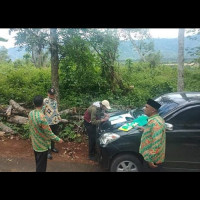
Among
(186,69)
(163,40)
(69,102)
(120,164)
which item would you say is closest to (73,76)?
(69,102)

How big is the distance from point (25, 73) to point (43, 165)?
9.35 meters

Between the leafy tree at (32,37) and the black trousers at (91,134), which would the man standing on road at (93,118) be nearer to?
the black trousers at (91,134)

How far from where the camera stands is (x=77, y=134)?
23.6ft

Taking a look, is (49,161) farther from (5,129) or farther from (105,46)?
(105,46)

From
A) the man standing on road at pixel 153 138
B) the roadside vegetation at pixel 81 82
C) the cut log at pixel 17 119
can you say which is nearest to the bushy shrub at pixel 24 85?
the roadside vegetation at pixel 81 82

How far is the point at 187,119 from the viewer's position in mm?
4801

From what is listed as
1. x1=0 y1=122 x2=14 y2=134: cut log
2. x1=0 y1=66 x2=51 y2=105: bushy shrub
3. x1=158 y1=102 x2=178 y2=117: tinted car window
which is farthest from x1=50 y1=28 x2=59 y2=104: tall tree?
x1=158 y1=102 x2=178 y2=117: tinted car window

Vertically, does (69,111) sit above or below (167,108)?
below

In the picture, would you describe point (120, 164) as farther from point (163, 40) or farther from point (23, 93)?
point (163, 40)

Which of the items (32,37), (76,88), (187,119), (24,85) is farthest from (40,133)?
(24,85)

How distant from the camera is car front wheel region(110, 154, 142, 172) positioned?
4742 mm

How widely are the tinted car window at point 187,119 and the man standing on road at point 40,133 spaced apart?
7.38 ft

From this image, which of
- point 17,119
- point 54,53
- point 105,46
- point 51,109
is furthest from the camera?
point 105,46

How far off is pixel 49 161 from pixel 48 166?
26 centimetres
